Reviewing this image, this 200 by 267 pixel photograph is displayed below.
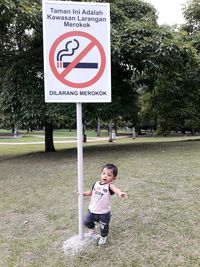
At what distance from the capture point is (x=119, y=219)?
4.95m

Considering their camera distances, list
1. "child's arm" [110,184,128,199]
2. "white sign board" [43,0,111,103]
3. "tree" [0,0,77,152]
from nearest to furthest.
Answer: "child's arm" [110,184,128,199] < "white sign board" [43,0,111,103] < "tree" [0,0,77,152]

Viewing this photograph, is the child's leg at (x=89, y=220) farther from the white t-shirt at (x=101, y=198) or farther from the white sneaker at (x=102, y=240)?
the white sneaker at (x=102, y=240)

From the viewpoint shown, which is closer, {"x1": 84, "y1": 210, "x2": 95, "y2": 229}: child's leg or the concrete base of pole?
the concrete base of pole

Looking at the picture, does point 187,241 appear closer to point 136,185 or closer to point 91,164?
point 136,185

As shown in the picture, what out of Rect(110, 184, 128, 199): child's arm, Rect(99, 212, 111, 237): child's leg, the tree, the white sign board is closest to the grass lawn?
Rect(99, 212, 111, 237): child's leg

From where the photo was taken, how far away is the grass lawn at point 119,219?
392 cm

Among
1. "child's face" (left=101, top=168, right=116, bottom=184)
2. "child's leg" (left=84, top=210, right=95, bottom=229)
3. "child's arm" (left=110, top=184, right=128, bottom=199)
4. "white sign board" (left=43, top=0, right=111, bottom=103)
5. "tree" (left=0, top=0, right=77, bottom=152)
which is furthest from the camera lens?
"tree" (left=0, top=0, right=77, bottom=152)

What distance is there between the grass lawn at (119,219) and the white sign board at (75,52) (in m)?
1.65

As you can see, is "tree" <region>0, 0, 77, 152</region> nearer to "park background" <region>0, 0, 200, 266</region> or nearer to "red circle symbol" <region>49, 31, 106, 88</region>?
"park background" <region>0, 0, 200, 266</region>

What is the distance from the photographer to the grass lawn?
3.92 metres

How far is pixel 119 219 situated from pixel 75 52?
2.23 metres

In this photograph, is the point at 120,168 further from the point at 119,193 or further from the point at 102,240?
the point at 119,193

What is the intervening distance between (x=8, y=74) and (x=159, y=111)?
29.8 ft

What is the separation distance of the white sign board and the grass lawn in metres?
1.65
